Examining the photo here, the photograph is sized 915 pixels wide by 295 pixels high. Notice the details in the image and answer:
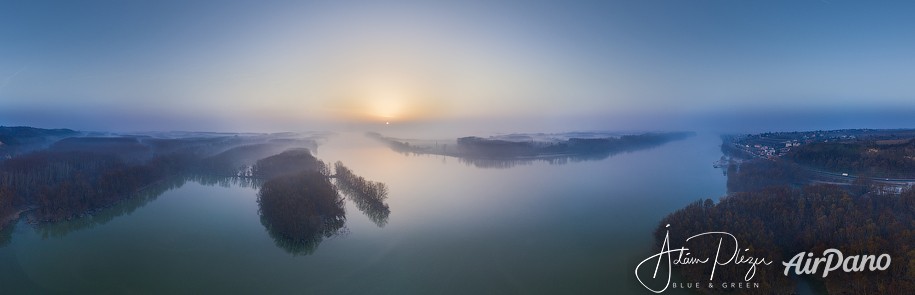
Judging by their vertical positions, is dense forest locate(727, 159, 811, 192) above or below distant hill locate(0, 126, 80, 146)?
below

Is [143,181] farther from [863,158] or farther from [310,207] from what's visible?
[863,158]

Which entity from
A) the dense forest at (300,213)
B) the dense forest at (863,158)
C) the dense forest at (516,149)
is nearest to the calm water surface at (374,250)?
the dense forest at (300,213)

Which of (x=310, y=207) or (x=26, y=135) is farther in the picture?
(x=26, y=135)

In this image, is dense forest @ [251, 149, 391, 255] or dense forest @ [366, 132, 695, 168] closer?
dense forest @ [251, 149, 391, 255]

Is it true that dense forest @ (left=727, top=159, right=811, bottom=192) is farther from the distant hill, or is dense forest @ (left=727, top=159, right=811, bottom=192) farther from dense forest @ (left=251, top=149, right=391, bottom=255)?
the distant hill

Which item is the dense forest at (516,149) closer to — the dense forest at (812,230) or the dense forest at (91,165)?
the dense forest at (91,165)

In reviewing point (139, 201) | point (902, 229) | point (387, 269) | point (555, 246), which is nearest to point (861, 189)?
point (902, 229)

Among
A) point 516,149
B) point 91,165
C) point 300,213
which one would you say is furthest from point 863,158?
point 91,165

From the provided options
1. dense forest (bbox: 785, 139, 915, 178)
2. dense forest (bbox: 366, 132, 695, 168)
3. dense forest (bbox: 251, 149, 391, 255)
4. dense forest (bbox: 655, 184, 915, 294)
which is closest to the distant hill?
dense forest (bbox: 251, 149, 391, 255)
